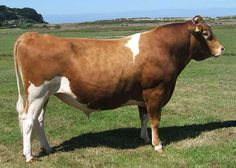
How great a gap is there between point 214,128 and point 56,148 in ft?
12.2

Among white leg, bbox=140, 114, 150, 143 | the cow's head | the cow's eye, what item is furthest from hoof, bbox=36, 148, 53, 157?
the cow's eye

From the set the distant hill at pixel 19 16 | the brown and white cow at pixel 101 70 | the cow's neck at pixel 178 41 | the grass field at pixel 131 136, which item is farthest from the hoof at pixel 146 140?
the distant hill at pixel 19 16

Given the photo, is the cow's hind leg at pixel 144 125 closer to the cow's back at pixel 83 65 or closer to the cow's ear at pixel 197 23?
the cow's back at pixel 83 65

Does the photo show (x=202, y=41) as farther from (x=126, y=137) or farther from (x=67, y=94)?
(x=67, y=94)

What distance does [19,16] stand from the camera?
17450 centimetres

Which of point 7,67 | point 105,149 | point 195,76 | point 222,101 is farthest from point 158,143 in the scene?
point 7,67

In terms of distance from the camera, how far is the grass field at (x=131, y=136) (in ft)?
29.3

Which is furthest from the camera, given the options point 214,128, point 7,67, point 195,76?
point 7,67

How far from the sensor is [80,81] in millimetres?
9180

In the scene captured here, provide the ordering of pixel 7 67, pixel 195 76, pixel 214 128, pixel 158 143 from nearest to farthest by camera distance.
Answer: pixel 158 143
pixel 214 128
pixel 195 76
pixel 7 67

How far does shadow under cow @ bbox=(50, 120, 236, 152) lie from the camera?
1016 cm

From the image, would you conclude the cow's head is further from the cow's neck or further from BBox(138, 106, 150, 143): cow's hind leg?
BBox(138, 106, 150, 143): cow's hind leg

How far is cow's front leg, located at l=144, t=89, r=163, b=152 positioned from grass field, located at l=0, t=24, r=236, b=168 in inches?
7.5

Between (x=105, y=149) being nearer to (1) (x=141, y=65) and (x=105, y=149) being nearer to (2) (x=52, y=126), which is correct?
(1) (x=141, y=65)
